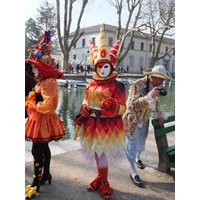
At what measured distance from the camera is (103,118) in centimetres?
249

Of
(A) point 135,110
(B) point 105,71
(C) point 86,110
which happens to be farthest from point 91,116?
(A) point 135,110

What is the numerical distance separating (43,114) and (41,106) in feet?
0.49

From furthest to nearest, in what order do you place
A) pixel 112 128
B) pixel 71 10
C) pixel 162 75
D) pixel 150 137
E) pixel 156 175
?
pixel 71 10
pixel 150 137
pixel 156 175
pixel 162 75
pixel 112 128

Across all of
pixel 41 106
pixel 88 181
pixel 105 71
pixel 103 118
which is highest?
pixel 105 71

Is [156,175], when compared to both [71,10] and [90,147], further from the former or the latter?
[71,10]

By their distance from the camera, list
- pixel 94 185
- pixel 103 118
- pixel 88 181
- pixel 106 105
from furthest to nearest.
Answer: pixel 88 181
pixel 94 185
pixel 103 118
pixel 106 105

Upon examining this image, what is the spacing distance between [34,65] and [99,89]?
83 cm

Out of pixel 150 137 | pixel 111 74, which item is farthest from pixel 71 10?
pixel 111 74

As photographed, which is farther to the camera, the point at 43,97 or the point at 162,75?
the point at 162,75

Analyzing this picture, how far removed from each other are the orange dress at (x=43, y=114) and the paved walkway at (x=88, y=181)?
72 centimetres

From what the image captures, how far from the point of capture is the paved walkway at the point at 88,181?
263 centimetres

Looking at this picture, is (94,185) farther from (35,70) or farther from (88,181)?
(35,70)

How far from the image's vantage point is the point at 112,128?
8.10ft

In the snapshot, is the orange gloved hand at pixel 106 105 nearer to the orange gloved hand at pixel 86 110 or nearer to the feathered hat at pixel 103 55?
the orange gloved hand at pixel 86 110
